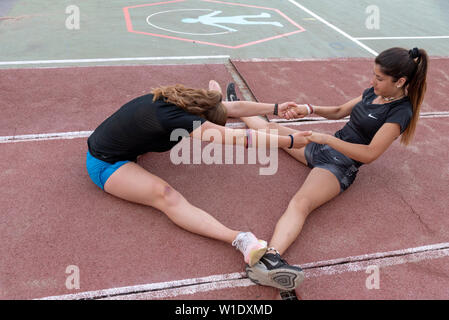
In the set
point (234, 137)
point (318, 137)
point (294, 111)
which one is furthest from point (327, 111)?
point (234, 137)

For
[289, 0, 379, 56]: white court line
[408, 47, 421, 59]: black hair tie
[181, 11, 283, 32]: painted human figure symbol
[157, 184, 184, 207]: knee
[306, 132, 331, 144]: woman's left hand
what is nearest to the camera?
[408, 47, 421, 59]: black hair tie

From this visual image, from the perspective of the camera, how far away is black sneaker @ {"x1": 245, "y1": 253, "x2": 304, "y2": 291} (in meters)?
2.64

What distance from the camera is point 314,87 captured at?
5879 millimetres

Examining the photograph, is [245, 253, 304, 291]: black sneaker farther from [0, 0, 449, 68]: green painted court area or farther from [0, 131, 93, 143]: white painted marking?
[0, 0, 449, 68]: green painted court area

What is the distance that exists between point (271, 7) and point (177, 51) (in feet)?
13.8

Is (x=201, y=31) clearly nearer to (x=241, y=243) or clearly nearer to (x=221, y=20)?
(x=221, y=20)

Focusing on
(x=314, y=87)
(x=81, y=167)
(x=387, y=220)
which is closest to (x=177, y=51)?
(x=314, y=87)

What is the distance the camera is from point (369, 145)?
3326 millimetres

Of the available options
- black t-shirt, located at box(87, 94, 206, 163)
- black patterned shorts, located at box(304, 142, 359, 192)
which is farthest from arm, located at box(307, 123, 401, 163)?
black t-shirt, located at box(87, 94, 206, 163)

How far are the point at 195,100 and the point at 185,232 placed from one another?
46.5 inches

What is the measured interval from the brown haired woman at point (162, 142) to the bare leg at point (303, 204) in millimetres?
288

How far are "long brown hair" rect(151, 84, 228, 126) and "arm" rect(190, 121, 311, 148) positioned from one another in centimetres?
15
